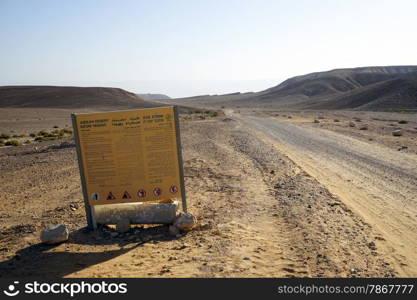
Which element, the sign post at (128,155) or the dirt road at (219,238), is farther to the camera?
the sign post at (128,155)

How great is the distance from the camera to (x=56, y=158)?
1708cm

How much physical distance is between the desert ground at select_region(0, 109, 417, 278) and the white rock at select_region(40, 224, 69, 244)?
4.3 inches

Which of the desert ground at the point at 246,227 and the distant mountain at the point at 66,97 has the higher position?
the distant mountain at the point at 66,97

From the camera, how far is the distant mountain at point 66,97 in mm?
102375

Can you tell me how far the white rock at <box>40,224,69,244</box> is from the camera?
641 cm

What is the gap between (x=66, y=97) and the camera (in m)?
110

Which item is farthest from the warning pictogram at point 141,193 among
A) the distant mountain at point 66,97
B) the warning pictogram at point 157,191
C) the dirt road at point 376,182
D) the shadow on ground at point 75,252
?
the distant mountain at point 66,97

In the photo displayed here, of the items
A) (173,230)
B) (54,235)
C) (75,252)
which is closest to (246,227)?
(173,230)

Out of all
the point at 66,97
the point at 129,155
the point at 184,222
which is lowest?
the point at 184,222

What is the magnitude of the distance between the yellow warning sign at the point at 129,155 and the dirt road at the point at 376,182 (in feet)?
12.2

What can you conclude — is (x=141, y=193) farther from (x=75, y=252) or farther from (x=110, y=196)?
(x=75, y=252)

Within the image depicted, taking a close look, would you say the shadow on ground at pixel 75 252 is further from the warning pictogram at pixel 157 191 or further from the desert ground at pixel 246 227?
the warning pictogram at pixel 157 191

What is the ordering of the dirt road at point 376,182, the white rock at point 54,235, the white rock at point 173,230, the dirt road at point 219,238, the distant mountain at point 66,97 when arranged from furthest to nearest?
the distant mountain at point 66,97, the white rock at point 173,230, the dirt road at point 376,182, the white rock at point 54,235, the dirt road at point 219,238

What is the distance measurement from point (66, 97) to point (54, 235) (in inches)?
4348
